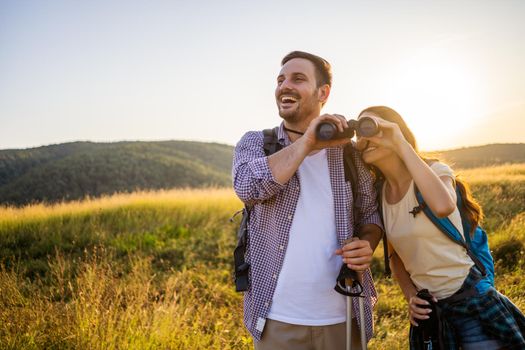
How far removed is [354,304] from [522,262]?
18.9 ft

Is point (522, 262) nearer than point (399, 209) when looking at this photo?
No

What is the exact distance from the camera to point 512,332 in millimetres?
1840

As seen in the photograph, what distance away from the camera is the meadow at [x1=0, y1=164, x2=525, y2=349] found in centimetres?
352

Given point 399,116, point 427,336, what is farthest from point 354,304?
point 399,116

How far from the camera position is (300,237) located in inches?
80.7

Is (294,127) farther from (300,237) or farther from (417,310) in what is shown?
(417,310)

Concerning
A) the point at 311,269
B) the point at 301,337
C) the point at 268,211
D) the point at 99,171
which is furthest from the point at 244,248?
the point at 99,171

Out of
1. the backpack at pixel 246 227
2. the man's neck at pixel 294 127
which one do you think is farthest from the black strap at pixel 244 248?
the man's neck at pixel 294 127

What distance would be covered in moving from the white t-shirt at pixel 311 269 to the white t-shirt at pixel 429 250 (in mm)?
389

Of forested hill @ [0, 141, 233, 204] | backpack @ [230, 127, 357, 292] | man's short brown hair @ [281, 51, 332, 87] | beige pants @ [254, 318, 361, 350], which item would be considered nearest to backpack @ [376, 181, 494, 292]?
backpack @ [230, 127, 357, 292]

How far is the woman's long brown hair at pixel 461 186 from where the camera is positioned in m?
2.10

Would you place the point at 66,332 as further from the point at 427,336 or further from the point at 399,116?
the point at 399,116

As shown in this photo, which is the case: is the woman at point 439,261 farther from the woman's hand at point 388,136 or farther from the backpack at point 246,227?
the backpack at point 246,227

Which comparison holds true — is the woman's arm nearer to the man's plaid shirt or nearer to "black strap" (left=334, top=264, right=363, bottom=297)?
the man's plaid shirt
